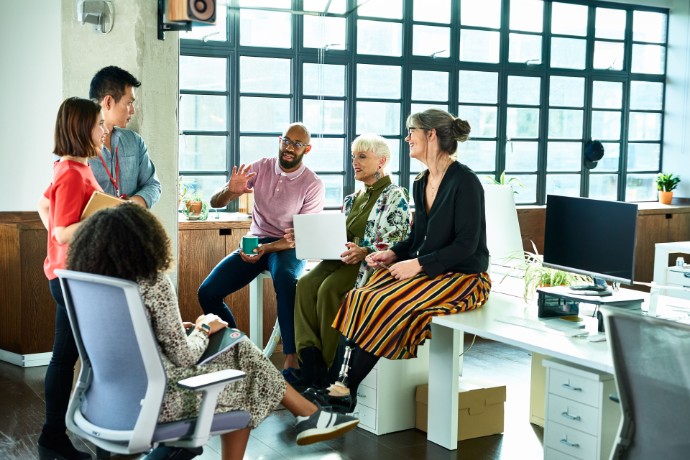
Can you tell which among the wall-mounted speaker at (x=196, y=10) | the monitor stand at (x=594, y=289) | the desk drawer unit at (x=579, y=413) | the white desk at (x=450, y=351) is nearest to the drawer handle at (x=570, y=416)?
the desk drawer unit at (x=579, y=413)

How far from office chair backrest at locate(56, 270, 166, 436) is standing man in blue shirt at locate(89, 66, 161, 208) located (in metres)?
1.44

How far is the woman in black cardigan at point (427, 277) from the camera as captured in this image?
13.3 ft

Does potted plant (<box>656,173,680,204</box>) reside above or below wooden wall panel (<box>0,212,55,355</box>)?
above

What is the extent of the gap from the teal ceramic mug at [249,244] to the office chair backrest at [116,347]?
90.9 inches

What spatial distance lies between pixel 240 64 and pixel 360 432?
3.96 meters

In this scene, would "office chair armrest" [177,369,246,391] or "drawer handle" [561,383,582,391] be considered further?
"drawer handle" [561,383,582,391]

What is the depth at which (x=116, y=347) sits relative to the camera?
2.70m

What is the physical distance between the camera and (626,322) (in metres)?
2.37

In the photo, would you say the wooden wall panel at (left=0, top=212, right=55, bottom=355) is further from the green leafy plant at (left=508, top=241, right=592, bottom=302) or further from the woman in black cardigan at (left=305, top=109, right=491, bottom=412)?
the green leafy plant at (left=508, top=241, right=592, bottom=302)

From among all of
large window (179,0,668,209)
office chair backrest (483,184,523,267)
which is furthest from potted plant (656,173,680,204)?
office chair backrest (483,184,523,267)

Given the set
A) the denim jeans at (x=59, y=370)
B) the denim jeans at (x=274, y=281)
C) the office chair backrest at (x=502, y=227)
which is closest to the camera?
the denim jeans at (x=59, y=370)

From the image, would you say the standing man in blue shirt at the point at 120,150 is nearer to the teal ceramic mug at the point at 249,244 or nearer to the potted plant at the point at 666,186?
the teal ceramic mug at the point at 249,244

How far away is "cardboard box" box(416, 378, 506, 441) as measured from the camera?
4.20 m

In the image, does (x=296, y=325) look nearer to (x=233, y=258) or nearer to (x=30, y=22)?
(x=233, y=258)
